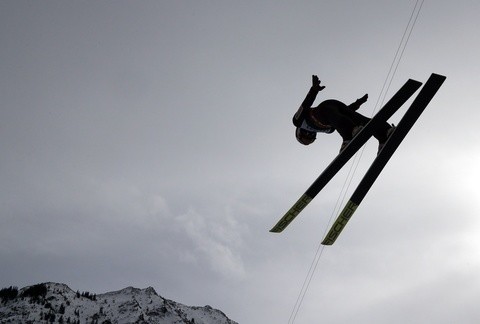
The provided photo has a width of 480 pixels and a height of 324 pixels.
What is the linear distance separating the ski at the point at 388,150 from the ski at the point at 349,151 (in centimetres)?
23

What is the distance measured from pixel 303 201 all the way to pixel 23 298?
213093 mm

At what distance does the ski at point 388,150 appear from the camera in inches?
266

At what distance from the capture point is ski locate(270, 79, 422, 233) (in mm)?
7000

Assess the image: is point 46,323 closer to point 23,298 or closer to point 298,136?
point 23,298

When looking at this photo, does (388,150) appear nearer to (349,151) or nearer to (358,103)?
(349,151)

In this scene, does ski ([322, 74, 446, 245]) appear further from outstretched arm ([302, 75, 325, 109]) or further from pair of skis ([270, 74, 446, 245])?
outstretched arm ([302, 75, 325, 109])

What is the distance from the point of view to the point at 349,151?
7.76 metres

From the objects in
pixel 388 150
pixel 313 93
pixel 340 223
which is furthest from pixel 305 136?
pixel 340 223

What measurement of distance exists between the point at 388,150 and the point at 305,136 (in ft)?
6.12

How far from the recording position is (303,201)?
870cm

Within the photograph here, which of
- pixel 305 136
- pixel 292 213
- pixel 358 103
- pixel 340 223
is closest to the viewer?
pixel 358 103

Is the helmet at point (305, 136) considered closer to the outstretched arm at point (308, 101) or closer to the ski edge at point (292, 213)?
the outstretched arm at point (308, 101)

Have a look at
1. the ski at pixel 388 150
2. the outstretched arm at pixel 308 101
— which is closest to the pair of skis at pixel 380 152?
the ski at pixel 388 150

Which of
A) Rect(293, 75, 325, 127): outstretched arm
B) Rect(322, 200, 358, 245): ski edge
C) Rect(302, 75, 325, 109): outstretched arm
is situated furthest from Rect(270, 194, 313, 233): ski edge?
Rect(302, 75, 325, 109): outstretched arm
